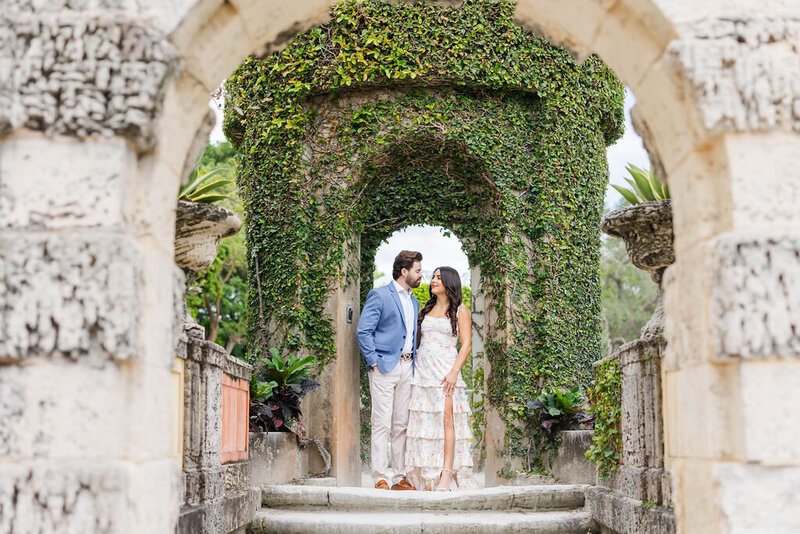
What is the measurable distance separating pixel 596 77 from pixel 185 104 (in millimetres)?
6786

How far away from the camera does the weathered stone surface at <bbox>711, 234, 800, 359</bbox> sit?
254 centimetres

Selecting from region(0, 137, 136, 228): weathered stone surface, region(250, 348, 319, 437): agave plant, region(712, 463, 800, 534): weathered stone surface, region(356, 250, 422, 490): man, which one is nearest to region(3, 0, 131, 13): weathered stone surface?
region(0, 137, 136, 228): weathered stone surface

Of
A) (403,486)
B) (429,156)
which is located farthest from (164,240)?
(429,156)

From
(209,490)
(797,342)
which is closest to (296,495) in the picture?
(209,490)

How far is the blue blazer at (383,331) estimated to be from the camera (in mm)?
7504

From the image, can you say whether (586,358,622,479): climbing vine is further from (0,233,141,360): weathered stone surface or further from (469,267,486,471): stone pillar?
(0,233,141,360): weathered stone surface

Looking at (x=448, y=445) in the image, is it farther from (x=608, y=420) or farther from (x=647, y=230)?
(x=647, y=230)

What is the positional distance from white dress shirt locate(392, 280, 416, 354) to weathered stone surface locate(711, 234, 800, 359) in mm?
5073

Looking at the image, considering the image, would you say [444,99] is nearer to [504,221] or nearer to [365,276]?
[504,221]

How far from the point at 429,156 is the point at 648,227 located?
14.4ft

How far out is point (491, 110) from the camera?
8312 millimetres

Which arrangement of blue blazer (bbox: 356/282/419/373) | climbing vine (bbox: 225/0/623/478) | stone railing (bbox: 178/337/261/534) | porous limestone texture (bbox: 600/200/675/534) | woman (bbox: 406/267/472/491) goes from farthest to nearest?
climbing vine (bbox: 225/0/623/478)
blue blazer (bbox: 356/282/419/373)
woman (bbox: 406/267/472/491)
stone railing (bbox: 178/337/261/534)
porous limestone texture (bbox: 600/200/675/534)

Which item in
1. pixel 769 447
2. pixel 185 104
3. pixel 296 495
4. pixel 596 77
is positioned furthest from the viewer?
pixel 596 77

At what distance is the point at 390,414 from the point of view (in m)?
7.53
